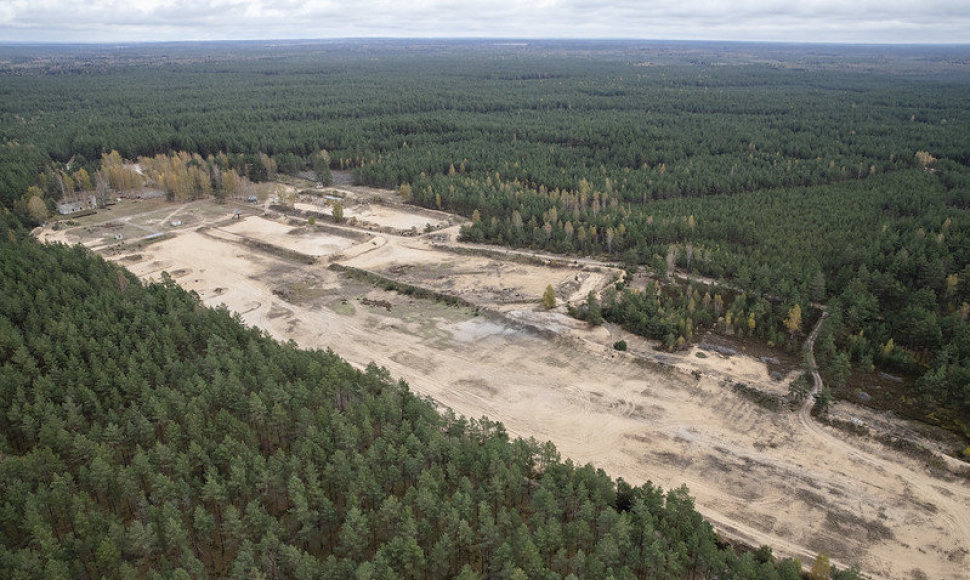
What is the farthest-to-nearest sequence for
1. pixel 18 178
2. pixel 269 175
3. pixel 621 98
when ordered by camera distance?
pixel 621 98, pixel 269 175, pixel 18 178

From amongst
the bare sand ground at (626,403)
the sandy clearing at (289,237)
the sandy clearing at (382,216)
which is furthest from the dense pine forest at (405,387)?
the sandy clearing at (289,237)

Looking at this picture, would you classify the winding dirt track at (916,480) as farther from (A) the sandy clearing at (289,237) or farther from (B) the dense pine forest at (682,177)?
(A) the sandy clearing at (289,237)

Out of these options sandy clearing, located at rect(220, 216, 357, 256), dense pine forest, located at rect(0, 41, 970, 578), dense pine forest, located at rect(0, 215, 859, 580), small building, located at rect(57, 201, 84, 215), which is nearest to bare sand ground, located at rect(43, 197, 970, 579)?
dense pine forest, located at rect(0, 215, 859, 580)

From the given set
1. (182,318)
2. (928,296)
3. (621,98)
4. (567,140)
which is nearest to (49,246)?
(182,318)

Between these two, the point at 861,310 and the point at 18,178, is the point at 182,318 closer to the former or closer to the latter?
the point at 861,310

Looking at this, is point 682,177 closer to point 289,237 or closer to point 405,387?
point 289,237

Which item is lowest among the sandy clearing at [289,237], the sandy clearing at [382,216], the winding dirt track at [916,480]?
the winding dirt track at [916,480]

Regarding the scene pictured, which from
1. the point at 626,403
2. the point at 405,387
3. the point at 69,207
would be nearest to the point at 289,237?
the point at 69,207

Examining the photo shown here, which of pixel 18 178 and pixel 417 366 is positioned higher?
pixel 18 178
